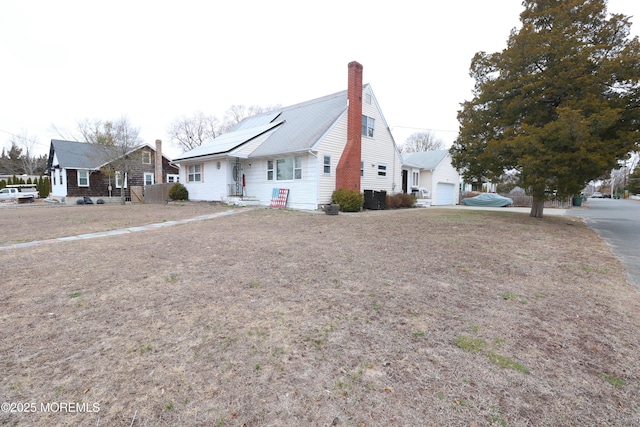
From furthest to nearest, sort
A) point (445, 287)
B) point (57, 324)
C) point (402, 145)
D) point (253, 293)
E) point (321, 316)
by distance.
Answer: point (402, 145) < point (445, 287) < point (253, 293) < point (321, 316) < point (57, 324)

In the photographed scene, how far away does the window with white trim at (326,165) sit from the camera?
1509cm

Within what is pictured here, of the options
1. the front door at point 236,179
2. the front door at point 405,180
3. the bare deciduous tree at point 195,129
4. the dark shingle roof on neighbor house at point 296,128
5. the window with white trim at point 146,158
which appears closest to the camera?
the dark shingle roof on neighbor house at point 296,128

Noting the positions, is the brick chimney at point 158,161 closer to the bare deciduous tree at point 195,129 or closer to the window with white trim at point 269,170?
the window with white trim at point 269,170

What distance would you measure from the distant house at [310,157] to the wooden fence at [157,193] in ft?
9.52

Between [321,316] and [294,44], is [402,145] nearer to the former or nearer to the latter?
[294,44]

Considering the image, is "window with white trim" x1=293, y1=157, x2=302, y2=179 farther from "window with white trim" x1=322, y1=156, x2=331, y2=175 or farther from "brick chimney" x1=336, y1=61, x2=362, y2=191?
"brick chimney" x1=336, y1=61, x2=362, y2=191

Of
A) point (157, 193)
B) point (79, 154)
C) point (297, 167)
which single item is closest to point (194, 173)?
point (157, 193)

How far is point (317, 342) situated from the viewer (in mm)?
2650

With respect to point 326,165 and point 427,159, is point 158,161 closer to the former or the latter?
point 326,165

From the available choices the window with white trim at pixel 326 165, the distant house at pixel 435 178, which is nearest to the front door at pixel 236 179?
the window with white trim at pixel 326 165

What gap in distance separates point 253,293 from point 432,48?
16230 mm

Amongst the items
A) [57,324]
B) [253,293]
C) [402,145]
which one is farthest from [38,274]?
[402,145]

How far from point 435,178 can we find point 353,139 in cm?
1286

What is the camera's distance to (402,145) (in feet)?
192
